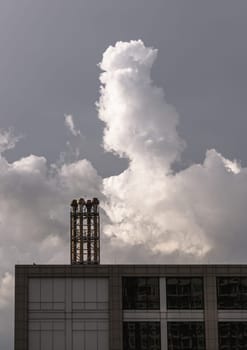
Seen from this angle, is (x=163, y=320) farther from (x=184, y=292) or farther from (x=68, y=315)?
(x=68, y=315)

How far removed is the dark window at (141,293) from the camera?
8344 cm

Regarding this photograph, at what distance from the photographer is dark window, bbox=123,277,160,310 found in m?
83.4

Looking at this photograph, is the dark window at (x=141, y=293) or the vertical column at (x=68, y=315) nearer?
the vertical column at (x=68, y=315)

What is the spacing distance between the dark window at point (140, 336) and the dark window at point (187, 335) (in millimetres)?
1518

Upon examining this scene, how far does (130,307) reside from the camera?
274 ft

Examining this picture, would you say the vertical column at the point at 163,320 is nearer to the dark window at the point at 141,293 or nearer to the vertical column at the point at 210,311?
the dark window at the point at 141,293

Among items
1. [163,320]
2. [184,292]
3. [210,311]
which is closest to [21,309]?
[163,320]

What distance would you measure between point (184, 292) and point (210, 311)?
3.47 metres

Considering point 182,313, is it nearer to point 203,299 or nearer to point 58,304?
point 203,299

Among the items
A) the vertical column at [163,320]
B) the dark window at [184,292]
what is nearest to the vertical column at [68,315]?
the vertical column at [163,320]

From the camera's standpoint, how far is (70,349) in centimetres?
8200

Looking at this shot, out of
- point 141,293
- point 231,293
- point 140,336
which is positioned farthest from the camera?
point 231,293

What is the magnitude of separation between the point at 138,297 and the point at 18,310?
42.8 feet

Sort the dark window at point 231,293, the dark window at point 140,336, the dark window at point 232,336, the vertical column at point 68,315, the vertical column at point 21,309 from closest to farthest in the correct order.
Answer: the vertical column at point 21,309
the vertical column at point 68,315
the dark window at point 140,336
the dark window at point 232,336
the dark window at point 231,293
